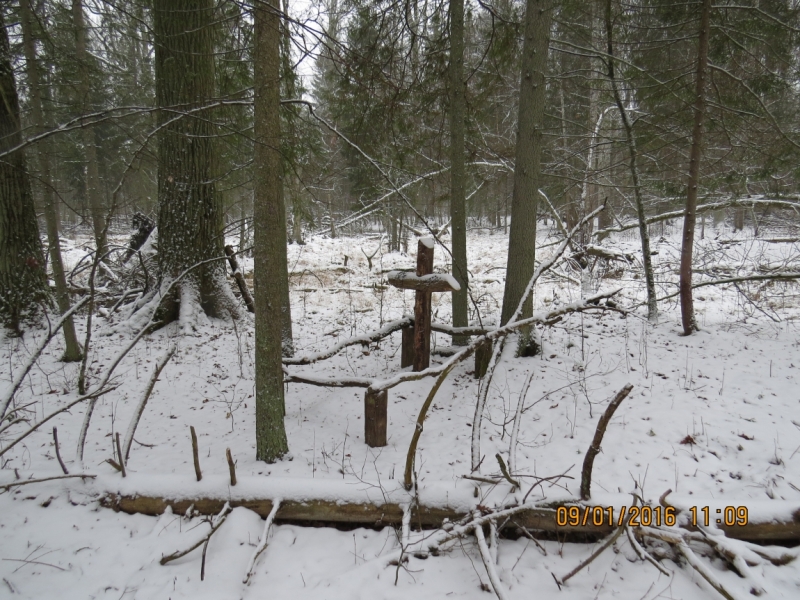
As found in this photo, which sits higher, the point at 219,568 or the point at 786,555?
the point at 786,555

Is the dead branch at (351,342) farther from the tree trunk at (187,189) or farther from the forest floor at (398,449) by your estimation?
the tree trunk at (187,189)

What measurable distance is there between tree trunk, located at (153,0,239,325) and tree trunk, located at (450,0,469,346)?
3.67 meters

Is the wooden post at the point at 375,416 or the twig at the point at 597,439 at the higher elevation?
the twig at the point at 597,439

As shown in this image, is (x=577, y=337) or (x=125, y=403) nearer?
(x=125, y=403)

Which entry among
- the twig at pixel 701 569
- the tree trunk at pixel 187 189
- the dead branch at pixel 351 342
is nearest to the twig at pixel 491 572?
the twig at pixel 701 569

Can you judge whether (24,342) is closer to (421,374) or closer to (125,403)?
(125,403)

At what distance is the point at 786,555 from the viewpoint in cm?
257

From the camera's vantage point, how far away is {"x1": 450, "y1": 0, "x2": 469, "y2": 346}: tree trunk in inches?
217

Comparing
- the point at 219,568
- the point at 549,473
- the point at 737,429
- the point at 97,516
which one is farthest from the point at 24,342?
the point at 737,429

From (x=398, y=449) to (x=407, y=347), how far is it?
1838 millimetres

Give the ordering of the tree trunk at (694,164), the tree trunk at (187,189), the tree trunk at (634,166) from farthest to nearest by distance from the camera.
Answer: the tree trunk at (187,189) < the tree trunk at (634,166) < the tree trunk at (694,164)

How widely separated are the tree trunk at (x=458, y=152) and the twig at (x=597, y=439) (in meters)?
2.81

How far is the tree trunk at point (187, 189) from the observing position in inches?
246

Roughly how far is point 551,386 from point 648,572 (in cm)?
244
